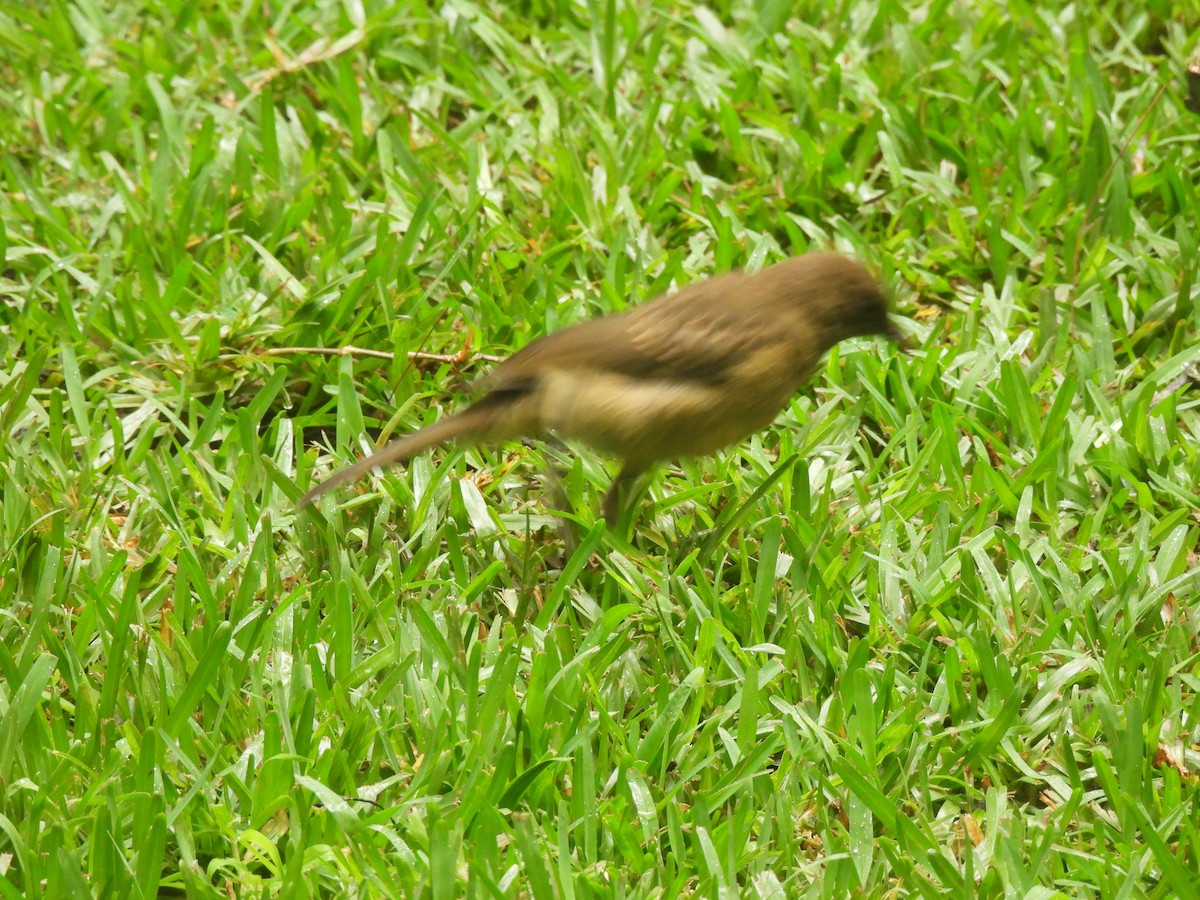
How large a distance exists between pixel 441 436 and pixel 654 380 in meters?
0.55

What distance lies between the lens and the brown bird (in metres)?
3.82

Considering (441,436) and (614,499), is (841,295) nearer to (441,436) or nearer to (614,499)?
(614,499)

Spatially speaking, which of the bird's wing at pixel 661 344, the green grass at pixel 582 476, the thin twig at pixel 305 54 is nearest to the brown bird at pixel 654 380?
the bird's wing at pixel 661 344

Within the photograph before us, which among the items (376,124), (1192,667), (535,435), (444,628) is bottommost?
(1192,667)

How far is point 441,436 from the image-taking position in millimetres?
3873

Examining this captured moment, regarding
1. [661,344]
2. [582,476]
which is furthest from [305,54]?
[661,344]

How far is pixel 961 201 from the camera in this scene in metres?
5.41

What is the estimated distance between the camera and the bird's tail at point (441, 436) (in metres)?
3.85

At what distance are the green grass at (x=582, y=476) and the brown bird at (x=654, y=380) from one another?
30 centimetres

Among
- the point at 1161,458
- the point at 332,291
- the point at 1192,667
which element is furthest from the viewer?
the point at 332,291

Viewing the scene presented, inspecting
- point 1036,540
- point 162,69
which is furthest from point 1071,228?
point 162,69

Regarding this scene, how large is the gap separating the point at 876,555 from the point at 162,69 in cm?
352

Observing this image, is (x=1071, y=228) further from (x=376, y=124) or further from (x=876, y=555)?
(x=376, y=124)

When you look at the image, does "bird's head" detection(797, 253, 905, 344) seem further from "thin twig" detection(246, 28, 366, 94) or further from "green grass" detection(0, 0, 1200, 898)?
"thin twig" detection(246, 28, 366, 94)
